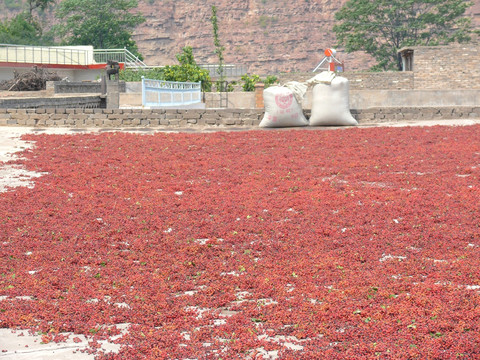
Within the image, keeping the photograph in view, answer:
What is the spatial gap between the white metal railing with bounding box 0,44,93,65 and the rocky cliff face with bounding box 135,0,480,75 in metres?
42.7

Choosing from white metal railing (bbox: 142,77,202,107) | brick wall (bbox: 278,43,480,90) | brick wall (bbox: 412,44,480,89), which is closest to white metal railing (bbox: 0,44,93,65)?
white metal railing (bbox: 142,77,202,107)

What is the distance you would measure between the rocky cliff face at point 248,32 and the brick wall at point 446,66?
179ft

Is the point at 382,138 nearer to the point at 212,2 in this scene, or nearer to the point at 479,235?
the point at 479,235

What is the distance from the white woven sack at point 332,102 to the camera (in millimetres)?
18266

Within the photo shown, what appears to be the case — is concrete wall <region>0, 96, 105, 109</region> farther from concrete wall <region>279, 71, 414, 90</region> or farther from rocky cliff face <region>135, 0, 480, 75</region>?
rocky cliff face <region>135, 0, 480, 75</region>

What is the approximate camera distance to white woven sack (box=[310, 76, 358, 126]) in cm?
1827

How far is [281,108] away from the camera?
18062mm

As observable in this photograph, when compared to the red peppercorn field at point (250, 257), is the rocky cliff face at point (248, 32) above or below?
above

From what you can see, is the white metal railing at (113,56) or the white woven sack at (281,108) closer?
the white woven sack at (281,108)

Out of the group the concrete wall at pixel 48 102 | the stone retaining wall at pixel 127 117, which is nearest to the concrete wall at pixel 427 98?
the stone retaining wall at pixel 127 117

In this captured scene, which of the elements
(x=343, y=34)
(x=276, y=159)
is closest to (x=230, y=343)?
(x=276, y=159)

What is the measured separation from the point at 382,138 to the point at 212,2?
8382 centimetres

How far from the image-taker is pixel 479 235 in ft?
22.0

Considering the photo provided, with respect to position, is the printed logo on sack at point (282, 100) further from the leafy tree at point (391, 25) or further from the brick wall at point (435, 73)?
the leafy tree at point (391, 25)
